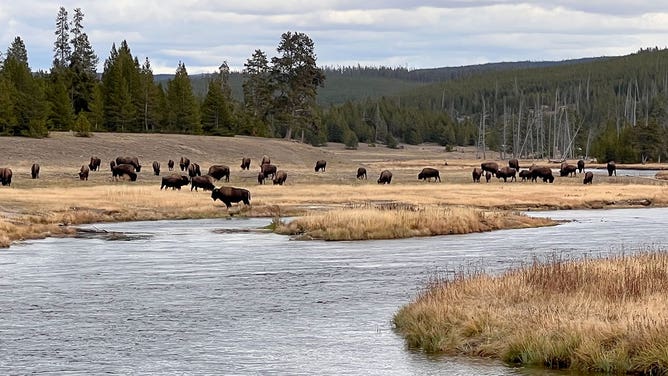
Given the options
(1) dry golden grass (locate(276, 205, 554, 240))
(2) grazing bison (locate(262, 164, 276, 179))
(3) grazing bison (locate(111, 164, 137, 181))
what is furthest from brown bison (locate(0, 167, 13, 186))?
(1) dry golden grass (locate(276, 205, 554, 240))

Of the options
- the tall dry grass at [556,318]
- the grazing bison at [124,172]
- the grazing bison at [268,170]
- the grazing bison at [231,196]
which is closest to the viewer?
the tall dry grass at [556,318]

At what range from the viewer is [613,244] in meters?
32.8

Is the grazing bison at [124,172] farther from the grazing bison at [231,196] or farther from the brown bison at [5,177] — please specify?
the grazing bison at [231,196]

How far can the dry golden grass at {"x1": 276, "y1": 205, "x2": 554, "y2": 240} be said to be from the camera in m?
36.2

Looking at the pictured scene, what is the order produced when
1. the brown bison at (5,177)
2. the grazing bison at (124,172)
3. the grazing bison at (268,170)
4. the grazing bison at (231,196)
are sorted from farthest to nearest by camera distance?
the grazing bison at (268,170) → the grazing bison at (124,172) → the brown bison at (5,177) → the grazing bison at (231,196)

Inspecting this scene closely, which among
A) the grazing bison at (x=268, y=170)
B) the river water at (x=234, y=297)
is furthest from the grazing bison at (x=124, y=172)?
the river water at (x=234, y=297)

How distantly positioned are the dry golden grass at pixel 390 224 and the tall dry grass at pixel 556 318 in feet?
51.4

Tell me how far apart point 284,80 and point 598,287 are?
104702mm

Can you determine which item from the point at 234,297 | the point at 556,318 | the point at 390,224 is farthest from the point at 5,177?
the point at 556,318

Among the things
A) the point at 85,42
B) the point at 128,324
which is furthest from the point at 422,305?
the point at 85,42

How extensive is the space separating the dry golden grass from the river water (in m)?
1.06

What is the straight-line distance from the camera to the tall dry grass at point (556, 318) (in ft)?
47.4

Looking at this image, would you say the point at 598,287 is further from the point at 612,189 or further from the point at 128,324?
the point at 612,189

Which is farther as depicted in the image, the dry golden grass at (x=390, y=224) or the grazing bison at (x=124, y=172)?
the grazing bison at (x=124, y=172)
